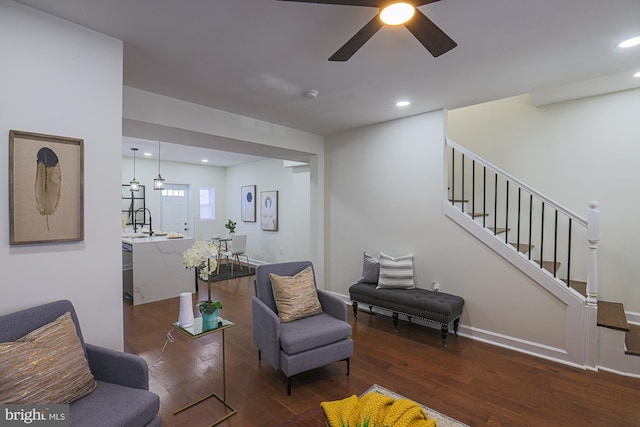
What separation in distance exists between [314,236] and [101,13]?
3.69 m

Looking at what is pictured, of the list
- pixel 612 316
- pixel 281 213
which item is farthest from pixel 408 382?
pixel 281 213

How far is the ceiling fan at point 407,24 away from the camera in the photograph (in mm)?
A: 1441

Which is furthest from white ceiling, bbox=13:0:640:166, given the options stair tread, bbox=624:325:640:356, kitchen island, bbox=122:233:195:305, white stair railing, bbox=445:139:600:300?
kitchen island, bbox=122:233:195:305

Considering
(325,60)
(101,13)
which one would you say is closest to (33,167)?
(101,13)

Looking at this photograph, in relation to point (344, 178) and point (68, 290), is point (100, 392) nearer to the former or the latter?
point (68, 290)

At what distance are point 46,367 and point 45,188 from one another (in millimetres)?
1045

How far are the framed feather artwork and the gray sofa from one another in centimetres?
45

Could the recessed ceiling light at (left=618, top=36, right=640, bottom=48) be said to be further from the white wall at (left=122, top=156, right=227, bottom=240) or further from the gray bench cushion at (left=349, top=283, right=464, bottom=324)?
the white wall at (left=122, top=156, right=227, bottom=240)

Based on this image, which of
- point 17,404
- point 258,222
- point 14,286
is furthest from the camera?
point 258,222

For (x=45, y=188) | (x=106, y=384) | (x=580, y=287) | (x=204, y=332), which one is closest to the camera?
(x=106, y=384)

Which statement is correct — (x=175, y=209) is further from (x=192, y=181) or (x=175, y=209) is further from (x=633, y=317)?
(x=633, y=317)

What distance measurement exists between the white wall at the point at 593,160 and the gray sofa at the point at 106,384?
4666mm

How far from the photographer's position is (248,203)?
26.3ft

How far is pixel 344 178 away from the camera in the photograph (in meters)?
4.64
